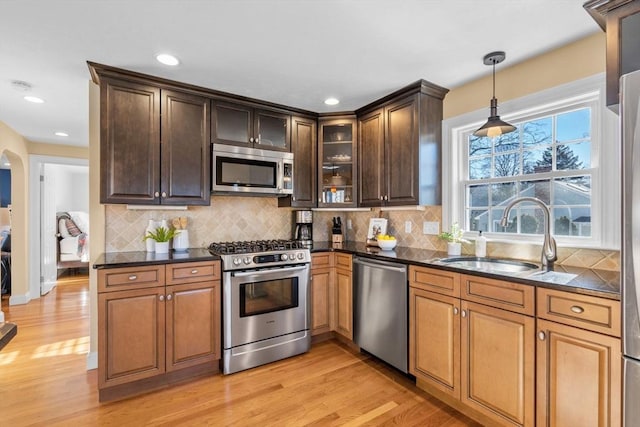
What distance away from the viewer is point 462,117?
2.67 metres

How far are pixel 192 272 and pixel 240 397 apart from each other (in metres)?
0.98

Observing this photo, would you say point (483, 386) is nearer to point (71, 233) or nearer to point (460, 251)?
point (460, 251)

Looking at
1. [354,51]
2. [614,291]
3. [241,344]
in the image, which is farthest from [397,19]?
[241,344]

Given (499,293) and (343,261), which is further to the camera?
(343,261)

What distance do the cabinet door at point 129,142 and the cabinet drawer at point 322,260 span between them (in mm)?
1491

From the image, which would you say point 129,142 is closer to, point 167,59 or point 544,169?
point 167,59

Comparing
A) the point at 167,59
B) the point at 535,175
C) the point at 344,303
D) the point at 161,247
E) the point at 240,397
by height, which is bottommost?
the point at 240,397

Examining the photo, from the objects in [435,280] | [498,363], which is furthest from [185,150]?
[498,363]

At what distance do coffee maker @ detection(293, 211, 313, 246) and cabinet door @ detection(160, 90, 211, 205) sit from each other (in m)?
1.03

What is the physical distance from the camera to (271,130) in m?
3.12

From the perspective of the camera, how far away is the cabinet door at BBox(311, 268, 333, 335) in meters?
3.06

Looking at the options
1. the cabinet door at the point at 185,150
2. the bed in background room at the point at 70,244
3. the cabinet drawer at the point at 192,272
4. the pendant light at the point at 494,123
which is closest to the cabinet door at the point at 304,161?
the cabinet door at the point at 185,150

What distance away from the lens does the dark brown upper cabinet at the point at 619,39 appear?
137 centimetres

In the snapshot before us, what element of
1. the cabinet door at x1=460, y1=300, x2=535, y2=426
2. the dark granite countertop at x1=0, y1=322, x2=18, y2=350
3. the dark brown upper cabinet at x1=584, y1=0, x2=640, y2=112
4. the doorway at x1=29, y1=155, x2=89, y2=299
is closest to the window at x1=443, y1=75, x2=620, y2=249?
the dark brown upper cabinet at x1=584, y1=0, x2=640, y2=112
